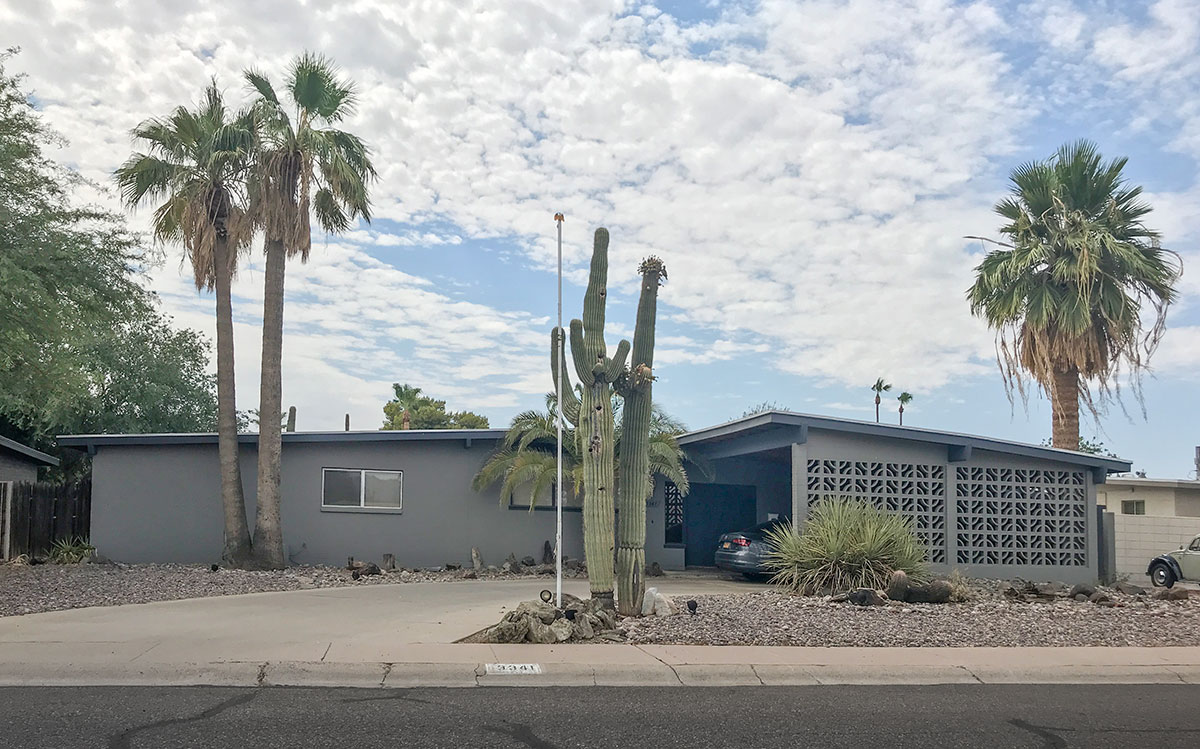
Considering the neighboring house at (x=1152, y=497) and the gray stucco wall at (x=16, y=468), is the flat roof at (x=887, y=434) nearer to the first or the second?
the neighboring house at (x=1152, y=497)

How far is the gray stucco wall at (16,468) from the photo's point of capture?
922 inches

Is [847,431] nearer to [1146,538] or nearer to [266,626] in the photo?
[266,626]

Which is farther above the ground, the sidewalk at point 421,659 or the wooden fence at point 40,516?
the wooden fence at point 40,516

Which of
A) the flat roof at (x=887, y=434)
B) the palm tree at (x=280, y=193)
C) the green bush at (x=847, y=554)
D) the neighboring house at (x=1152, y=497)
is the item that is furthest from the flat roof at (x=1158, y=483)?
the palm tree at (x=280, y=193)

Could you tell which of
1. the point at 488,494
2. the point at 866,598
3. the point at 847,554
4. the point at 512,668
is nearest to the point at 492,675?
the point at 512,668

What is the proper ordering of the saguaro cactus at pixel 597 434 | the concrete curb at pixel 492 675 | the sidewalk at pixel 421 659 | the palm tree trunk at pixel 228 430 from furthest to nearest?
the palm tree trunk at pixel 228 430 < the saguaro cactus at pixel 597 434 < the sidewalk at pixel 421 659 < the concrete curb at pixel 492 675

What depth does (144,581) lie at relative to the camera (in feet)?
54.3

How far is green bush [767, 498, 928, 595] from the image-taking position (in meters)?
15.0

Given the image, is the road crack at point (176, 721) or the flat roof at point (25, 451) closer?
the road crack at point (176, 721)

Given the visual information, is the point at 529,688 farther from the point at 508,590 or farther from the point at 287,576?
the point at 287,576

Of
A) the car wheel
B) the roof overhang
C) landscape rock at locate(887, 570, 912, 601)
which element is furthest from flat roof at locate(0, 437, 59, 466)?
the car wheel

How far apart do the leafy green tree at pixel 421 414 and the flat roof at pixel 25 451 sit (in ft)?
92.9

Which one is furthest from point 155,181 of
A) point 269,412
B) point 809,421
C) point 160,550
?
point 809,421

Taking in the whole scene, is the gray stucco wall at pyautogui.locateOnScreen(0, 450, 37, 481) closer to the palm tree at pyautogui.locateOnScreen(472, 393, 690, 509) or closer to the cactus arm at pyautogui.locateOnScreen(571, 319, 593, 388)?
the palm tree at pyautogui.locateOnScreen(472, 393, 690, 509)
